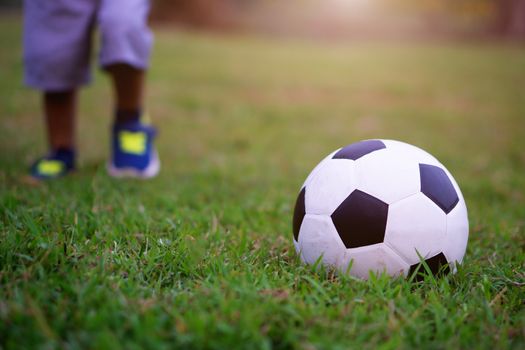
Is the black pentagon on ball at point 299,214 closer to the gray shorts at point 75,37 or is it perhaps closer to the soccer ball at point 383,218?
the soccer ball at point 383,218

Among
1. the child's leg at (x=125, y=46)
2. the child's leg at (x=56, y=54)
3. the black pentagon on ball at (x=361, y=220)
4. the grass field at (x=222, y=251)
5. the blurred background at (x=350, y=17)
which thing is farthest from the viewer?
the blurred background at (x=350, y=17)

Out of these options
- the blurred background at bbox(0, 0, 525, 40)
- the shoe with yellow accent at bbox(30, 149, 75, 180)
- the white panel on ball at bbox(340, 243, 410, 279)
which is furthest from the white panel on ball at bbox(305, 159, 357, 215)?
the blurred background at bbox(0, 0, 525, 40)

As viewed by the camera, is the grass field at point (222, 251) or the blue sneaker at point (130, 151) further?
the blue sneaker at point (130, 151)

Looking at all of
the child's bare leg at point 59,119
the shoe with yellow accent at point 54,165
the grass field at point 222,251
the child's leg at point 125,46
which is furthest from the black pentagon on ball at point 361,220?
the child's bare leg at point 59,119

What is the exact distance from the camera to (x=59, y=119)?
352 cm

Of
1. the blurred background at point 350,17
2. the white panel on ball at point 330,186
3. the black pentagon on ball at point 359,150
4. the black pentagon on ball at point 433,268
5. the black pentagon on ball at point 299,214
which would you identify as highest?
the blurred background at point 350,17

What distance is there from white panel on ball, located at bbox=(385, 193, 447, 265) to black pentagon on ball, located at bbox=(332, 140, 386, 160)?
267 mm

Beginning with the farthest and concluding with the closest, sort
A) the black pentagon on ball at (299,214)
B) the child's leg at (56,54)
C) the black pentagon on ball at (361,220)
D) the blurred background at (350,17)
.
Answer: the blurred background at (350,17), the child's leg at (56,54), the black pentagon on ball at (299,214), the black pentagon on ball at (361,220)

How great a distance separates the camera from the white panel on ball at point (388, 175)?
5.72 ft

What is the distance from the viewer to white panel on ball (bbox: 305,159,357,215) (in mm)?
1779

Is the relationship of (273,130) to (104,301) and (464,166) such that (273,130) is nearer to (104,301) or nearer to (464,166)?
(464,166)

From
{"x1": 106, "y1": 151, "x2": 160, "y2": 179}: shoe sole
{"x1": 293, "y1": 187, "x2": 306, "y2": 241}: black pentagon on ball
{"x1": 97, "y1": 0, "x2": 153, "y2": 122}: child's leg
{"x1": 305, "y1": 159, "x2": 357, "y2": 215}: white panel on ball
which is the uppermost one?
{"x1": 97, "y1": 0, "x2": 153, "y2": 122}: child's leg

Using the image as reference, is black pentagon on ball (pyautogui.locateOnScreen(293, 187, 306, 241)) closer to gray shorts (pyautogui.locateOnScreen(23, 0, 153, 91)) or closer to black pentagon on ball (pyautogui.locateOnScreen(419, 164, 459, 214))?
black pentagon on ball (pyautogui.locateOnScreen(419, 164, 459, 214))

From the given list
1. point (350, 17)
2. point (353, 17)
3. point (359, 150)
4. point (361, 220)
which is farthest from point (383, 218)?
point (353, 17)
